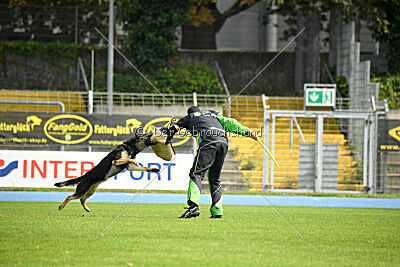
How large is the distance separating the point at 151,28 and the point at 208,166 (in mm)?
18808

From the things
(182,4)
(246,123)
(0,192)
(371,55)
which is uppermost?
(182,4)

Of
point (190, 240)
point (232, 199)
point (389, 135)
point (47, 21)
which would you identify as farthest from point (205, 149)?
point (47, 21)

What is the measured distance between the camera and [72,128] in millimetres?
21047

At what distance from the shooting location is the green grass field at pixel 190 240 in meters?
7.47

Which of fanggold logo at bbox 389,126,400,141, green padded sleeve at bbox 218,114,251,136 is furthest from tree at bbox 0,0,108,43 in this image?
green padded sleeve at bbox 218,114,251,136

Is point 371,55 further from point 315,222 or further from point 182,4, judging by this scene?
point 315,222

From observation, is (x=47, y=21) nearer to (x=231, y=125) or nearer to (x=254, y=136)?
(x=231, y=125)

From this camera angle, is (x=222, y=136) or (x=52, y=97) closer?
(x=222, y=136)

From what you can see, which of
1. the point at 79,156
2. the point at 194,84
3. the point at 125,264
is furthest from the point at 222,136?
the point at 194,84

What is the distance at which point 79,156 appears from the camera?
19.9 metres

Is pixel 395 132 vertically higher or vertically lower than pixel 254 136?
lower

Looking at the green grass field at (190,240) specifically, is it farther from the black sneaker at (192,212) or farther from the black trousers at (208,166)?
the black trousers at (208,166)

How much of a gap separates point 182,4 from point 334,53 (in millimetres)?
6930

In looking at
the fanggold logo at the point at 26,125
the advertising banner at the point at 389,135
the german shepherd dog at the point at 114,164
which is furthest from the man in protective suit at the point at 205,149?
the advertising banner at the point at 389,135
